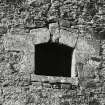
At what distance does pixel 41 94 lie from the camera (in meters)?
7.84

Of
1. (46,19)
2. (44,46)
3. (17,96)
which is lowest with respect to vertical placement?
(17,96)

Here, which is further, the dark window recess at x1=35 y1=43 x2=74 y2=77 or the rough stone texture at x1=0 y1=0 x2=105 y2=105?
the dark window recess at x1=35 y1=43 x2=74 y2=77

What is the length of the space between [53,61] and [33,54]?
98cm

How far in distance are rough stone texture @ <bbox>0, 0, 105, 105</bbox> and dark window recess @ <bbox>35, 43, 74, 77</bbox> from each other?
39 cm

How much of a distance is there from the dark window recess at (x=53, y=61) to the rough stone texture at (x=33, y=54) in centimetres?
39

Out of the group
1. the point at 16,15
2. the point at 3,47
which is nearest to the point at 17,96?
the point at 3,47

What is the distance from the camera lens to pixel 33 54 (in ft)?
26.0

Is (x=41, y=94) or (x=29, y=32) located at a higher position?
(x=29, y=32)

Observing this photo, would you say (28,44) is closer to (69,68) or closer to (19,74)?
(19,74)

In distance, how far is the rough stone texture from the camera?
7793mm

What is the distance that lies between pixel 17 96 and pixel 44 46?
3.90 ft

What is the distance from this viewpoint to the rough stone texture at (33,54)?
779 centimetres

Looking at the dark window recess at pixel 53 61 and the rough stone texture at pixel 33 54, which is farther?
the dark window recess at pixel 53 61

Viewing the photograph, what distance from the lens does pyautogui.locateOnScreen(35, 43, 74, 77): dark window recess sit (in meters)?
8.45
